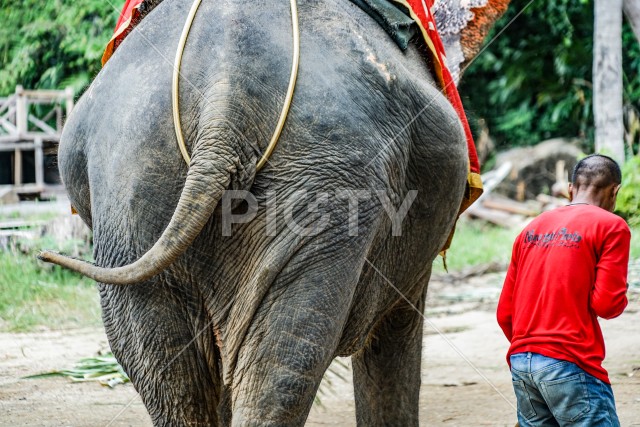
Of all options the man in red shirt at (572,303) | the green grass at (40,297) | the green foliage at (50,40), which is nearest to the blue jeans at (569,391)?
the man in red shirt at (572,303)

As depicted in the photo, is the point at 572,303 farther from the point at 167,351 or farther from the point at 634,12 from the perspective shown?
the point at 634,12

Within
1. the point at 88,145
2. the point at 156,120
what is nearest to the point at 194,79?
the point at 156,120

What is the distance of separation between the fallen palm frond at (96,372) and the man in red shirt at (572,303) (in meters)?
2.98

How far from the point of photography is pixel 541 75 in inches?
592

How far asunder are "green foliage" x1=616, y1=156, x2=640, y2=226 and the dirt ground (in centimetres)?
251

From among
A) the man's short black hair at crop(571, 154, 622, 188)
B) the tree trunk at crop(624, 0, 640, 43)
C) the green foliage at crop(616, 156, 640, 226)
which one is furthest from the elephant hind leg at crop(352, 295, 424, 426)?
the green foliage at crop(616, 156, 640, 226)

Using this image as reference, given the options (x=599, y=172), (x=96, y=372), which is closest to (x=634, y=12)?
(x=96, y=372)

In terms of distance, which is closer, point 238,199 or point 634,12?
point 238,199

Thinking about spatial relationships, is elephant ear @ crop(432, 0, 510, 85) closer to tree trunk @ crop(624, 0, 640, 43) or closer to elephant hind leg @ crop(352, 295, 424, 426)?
elephant hind leg @ crop(352, 295, 424, 426)

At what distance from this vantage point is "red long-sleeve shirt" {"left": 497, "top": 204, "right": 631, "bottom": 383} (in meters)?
2.67

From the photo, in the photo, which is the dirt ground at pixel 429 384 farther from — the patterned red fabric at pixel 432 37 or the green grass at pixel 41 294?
the patterned red fabric at pixel 432 37

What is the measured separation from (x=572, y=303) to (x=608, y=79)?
8.23m

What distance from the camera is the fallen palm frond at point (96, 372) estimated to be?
5320mm

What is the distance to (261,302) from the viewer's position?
2.21m
